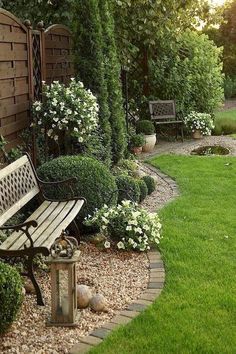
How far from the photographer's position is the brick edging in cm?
352

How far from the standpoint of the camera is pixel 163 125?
44.0ft

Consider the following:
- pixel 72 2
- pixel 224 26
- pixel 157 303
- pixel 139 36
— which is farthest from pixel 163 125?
pixel 224 26

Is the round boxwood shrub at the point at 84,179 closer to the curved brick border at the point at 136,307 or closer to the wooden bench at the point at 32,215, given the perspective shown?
the wooden bench at the point at 32,215

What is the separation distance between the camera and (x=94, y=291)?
4.37 meters

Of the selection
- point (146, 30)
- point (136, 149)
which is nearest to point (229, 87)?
point (146, 30)

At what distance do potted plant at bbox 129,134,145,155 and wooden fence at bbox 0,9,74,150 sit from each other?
2.90 m

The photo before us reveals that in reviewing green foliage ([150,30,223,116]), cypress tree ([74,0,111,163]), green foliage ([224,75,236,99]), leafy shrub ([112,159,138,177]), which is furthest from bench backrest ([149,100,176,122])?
green foliage ([224,75,236,99])

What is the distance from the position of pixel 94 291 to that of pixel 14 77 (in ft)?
9.78

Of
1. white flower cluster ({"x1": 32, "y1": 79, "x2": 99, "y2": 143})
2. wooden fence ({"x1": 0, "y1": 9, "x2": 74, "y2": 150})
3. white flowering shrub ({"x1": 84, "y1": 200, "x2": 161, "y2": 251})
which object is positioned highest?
wooden fence ({"x1": 0, "y1": 9, "x2": 74, "y2": 150})

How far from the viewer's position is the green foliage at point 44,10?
8812mm

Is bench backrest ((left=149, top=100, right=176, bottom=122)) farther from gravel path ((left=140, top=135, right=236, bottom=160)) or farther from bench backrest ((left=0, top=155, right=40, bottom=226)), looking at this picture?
bench backrest ((left=0, top=155, right=40, bottom=226))

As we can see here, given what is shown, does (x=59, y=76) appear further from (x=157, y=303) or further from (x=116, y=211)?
(x=157, y=303)

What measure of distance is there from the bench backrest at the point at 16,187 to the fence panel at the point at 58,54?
8.10 ft

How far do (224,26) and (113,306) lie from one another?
24.7 metres
